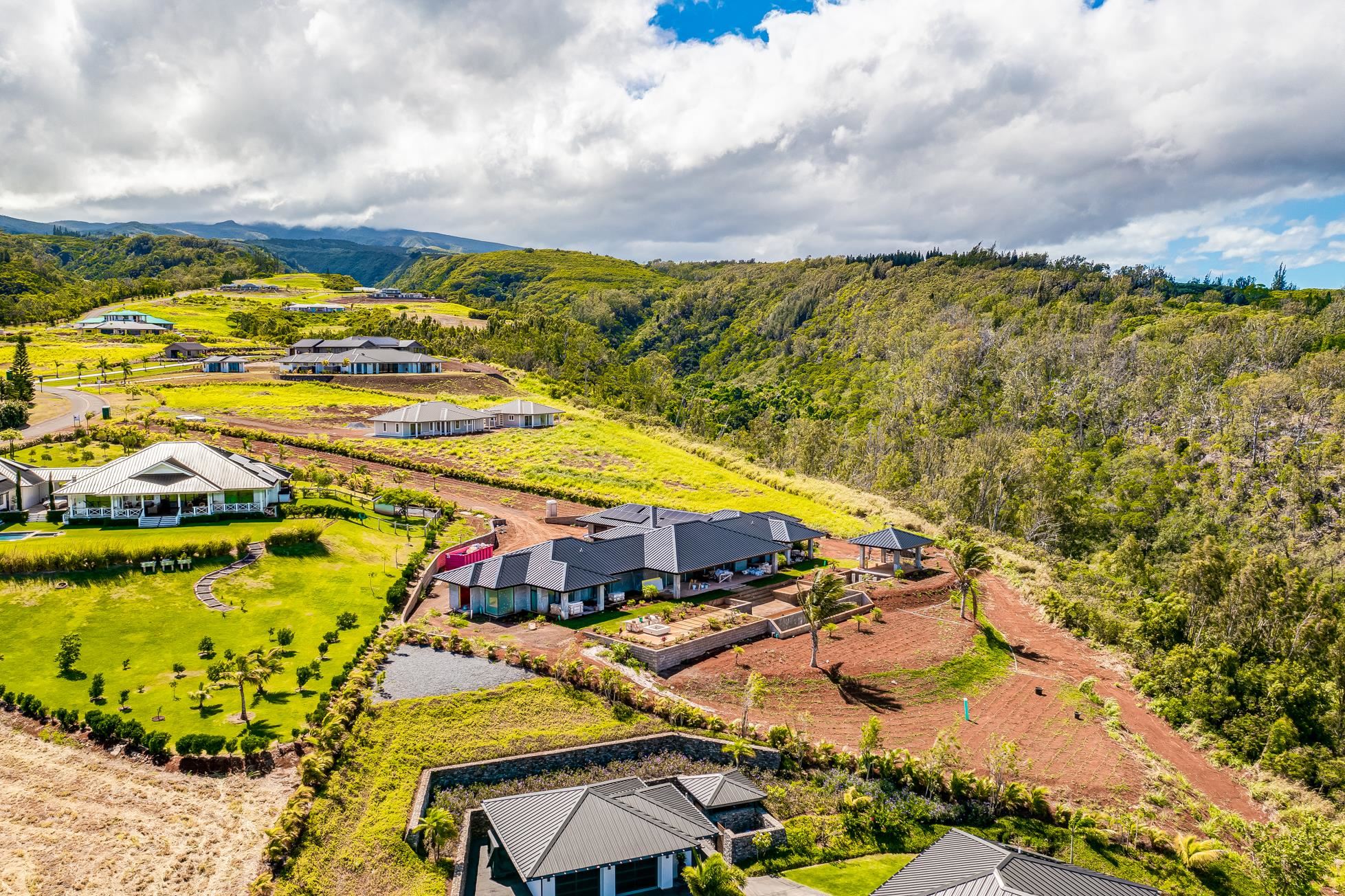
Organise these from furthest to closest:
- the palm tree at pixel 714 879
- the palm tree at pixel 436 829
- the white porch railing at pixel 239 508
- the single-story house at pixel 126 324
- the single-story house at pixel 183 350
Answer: the single-story house at pixel 126 324 < the single-story house at pixel 183 350 < the white porch railing at pixel 239 508 < the palm tree at pixel 436 829 < the palm tree at pixel 714 879

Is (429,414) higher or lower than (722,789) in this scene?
higher

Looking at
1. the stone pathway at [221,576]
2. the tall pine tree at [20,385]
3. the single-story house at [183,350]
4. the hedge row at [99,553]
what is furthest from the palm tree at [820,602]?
the single-story house at [183,350]

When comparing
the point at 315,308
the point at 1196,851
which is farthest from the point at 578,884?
the point at 315,308

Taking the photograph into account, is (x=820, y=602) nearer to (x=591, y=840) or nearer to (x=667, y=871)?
(x=667, y=871)

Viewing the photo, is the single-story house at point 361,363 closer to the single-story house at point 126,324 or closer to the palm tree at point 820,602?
the single-story house at point 126,324

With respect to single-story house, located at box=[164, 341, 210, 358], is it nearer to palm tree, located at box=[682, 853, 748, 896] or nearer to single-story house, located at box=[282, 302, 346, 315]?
single-story house, located at box=[282, 302, 346, 315]

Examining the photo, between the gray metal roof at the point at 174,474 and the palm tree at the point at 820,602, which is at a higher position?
the gray metal roof at the point at 174,474
